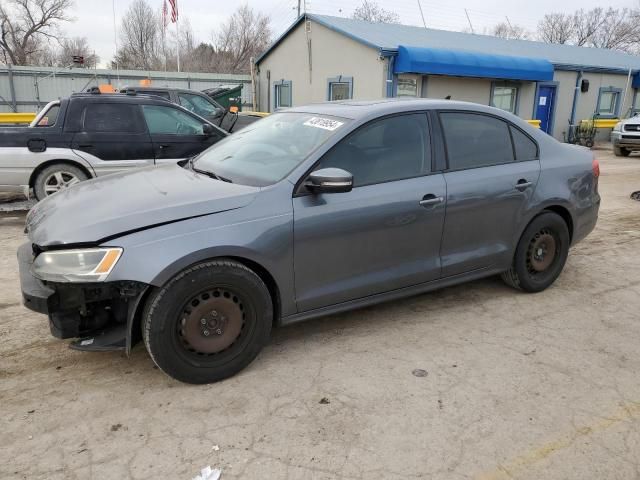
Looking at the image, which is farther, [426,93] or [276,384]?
[426,93]

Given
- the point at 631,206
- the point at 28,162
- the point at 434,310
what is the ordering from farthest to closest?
the point at 631,206, the point at 28,162, the point at 434,310

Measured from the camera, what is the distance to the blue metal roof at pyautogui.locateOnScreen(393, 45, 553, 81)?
1520 cm

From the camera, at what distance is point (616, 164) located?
14.7 meters

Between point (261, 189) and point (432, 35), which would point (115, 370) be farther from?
point (432, 35)

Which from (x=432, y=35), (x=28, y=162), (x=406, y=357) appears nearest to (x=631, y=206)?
(x=406, y=357)

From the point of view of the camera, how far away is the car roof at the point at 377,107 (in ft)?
12.0

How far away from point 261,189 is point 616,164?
48.0ft

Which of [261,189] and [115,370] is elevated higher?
[261,189]

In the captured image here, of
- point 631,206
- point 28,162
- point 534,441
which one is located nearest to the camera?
point 534,441

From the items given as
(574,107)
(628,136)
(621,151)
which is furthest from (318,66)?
(621,151)

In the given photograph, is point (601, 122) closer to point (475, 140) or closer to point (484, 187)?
point (475, 140)

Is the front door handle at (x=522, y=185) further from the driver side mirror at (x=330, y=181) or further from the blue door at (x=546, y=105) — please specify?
the blue door at (x=546, y=105)

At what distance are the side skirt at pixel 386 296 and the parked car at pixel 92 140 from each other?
4.98 meters

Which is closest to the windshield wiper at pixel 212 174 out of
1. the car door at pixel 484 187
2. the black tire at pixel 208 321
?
the black tire at pixel 208 321
